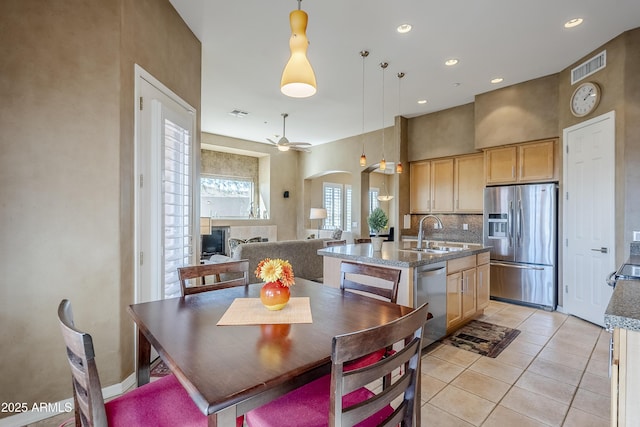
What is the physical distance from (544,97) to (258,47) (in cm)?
406

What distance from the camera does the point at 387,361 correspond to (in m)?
1.00

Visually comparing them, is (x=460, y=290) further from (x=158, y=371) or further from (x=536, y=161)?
(x=158, y=371)

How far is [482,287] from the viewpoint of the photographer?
3.85 meters

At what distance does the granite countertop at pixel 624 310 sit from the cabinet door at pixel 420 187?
472cm

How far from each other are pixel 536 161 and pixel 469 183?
1.20m

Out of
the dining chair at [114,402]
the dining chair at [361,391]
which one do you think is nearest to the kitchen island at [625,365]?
the dining chair at [361,391]

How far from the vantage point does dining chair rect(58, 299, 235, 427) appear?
0.95 m

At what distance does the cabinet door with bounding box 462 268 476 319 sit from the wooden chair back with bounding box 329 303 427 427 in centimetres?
257

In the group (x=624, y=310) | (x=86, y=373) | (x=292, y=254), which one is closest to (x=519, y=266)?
(x=292, y=254)

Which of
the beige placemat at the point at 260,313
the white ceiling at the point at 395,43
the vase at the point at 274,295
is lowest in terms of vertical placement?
the beige placemat at the point at 260,313

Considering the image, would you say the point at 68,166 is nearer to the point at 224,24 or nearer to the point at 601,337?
the point at 224,24

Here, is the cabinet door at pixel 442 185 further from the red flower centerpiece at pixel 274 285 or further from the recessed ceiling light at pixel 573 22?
the red flower centerpiece at pixel 274 285

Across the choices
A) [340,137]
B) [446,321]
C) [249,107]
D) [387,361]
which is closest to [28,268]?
[387,361]

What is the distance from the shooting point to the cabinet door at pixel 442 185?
5840 millimetres
